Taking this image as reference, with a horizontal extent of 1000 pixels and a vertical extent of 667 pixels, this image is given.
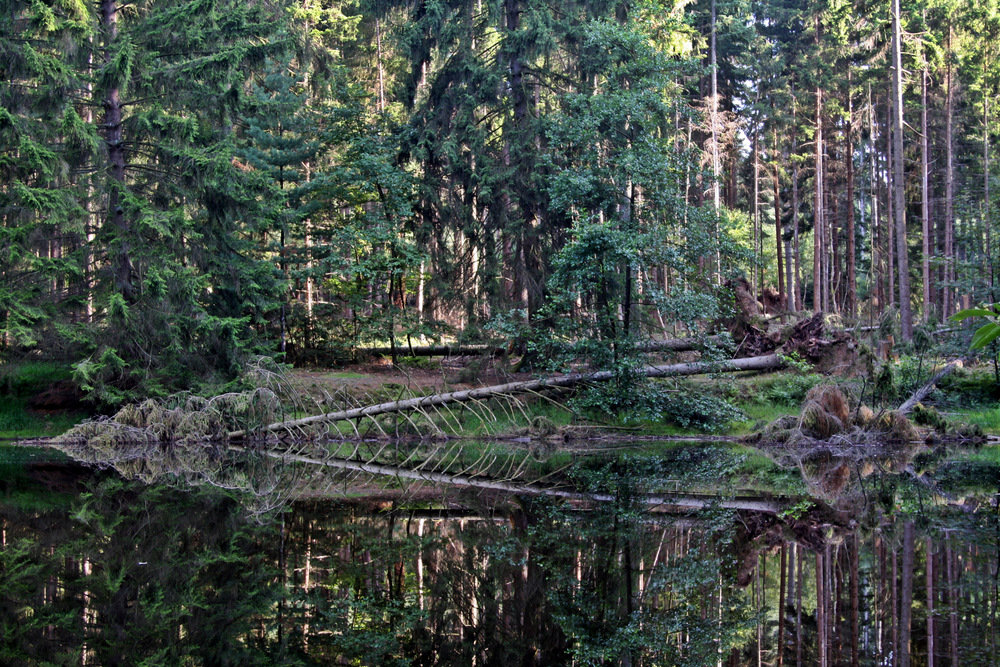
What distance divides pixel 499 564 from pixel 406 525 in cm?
217

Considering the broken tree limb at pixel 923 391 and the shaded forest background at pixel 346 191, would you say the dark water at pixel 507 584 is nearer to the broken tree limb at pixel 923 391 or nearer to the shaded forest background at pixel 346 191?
the broken tree limb at pixel 923 391

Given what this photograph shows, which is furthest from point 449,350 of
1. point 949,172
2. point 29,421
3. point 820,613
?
point 949,172

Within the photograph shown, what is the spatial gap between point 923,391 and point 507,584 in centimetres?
1447

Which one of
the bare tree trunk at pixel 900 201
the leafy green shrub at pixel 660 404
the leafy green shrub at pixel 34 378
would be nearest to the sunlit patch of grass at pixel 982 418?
the bare tree trunk at pixel 900 201

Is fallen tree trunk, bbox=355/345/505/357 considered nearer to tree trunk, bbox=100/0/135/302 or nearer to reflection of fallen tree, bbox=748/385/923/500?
tree trunk, bbox=100/0/135/302

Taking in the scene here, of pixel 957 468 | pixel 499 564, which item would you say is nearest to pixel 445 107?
pixel 957 468

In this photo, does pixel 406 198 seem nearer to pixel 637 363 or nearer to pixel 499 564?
pixel 637 363

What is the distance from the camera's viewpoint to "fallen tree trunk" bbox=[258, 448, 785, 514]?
28.2 feet

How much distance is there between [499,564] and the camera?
19.8 ft

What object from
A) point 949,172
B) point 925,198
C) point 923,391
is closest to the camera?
point 923,391

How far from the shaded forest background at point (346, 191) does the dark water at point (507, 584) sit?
387 inches

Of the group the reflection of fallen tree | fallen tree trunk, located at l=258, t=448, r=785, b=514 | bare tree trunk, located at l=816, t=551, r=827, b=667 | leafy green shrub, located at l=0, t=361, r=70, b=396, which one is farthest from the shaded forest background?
bare tree trunk, located at l=816, t=551, r=827, b=667

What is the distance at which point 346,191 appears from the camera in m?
25.8

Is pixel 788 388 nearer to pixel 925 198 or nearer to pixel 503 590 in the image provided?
pixel 503 590
